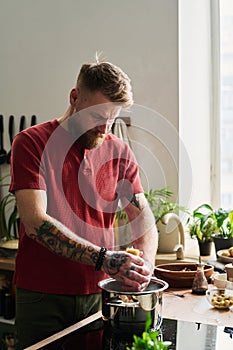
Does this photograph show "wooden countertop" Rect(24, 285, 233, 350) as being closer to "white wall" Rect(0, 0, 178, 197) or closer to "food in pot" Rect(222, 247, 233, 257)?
"food in pot" Rect(222, 247, 233, 257)

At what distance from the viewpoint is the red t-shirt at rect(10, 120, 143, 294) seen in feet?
6.52

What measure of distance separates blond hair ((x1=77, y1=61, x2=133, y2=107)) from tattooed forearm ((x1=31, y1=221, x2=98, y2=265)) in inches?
18.8

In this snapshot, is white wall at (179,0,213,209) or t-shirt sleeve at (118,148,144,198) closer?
t-shirt sleeve at (118,148,144,198)

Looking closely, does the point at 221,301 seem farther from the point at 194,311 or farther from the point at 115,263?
the point at 115,263

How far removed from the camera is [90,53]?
3.09 meters

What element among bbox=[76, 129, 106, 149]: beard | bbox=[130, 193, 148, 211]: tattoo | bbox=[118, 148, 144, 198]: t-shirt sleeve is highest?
bbox=[76, 129, 106, 149]: beard

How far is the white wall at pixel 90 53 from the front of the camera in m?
2.88

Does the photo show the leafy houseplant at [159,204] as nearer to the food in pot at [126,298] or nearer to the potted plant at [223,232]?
the potted plant at [223,232]

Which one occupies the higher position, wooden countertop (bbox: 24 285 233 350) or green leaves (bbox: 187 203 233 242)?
green leaves (bbox: 187 203 233 242)

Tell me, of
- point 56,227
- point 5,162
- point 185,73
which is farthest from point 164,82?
point 56,227

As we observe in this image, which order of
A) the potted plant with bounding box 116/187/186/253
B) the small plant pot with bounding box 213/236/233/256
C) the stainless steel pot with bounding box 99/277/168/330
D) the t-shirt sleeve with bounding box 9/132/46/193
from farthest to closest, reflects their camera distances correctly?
the potted plant with bounding box 116/187/186/253, the small plant pot with bounding box 213/236/233/256, the t-shirt sleeve with bounding box 9/132/46/193, the stainless steel pot with bounding box 99/277/168/330

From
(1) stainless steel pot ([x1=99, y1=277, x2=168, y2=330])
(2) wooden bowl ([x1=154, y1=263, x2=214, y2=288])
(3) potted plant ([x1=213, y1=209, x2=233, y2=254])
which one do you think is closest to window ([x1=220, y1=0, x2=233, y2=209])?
(3) potted plant ([x1=213, y1=209, x2=233, y2=254])

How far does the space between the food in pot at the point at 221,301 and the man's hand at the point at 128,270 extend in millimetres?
329

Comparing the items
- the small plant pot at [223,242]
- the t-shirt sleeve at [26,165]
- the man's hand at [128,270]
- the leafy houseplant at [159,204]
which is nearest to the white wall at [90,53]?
the leafy houseplant at [159,204]
